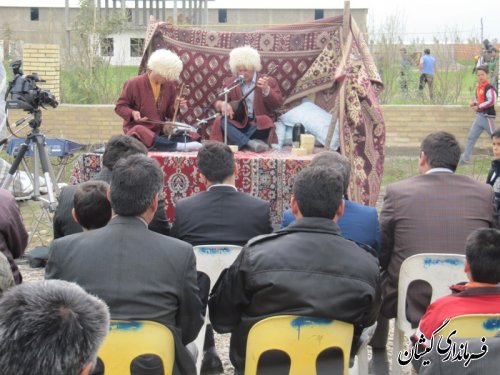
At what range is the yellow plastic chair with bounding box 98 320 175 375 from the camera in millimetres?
3098

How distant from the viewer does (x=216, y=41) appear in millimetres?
9453

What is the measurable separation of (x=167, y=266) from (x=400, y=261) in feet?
5.10

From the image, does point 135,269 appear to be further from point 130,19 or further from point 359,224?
point 130,19

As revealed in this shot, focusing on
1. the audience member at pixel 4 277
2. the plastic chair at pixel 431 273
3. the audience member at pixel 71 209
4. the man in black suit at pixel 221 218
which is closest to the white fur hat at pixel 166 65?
the audience member at pixel 71 209

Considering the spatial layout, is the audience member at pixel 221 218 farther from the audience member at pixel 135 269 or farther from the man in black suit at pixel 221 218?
the audience member at pixel 135 269

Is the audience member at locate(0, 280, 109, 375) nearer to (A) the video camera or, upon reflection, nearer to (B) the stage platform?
(B) the stage platform

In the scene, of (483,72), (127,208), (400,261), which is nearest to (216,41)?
(483,72)

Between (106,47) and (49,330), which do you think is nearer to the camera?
(49,330)

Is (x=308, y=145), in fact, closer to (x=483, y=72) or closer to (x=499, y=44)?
(x=483, y=72)

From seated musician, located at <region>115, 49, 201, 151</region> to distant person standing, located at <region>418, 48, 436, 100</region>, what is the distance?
7.47 metres

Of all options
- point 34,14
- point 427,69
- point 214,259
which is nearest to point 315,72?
point 214,259

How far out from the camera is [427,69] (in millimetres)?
16172

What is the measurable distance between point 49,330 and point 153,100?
Answer: 6891 millimetres

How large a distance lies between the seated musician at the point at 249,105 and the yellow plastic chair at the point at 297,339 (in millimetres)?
5421
